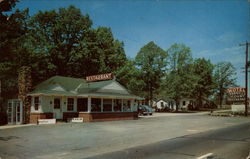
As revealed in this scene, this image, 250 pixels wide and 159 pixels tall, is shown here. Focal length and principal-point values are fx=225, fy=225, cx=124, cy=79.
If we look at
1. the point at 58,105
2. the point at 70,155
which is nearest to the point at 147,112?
the point at 58,105

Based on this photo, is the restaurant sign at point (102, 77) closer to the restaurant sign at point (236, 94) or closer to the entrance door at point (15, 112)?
the entrance door at point (15, 112)

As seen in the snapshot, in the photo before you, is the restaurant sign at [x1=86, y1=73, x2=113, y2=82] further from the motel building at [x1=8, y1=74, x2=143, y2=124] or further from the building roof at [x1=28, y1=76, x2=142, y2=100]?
the building roof at [x1=28, y1=76, x2=142, y2=100]

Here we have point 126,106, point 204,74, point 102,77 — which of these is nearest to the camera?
point 102,77

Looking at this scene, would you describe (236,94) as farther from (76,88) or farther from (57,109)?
(57,109)

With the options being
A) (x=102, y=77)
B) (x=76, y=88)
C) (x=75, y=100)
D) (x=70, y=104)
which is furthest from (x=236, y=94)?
(x=70, y=104)

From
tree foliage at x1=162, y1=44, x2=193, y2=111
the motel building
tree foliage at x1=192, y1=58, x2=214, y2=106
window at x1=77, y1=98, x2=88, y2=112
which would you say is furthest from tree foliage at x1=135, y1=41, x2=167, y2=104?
window at x1=77, y1=98, x2=88, y2=112

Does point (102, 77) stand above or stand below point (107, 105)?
above

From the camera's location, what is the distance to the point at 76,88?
28.7 m

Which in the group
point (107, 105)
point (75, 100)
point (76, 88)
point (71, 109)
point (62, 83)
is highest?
point (62, 83)

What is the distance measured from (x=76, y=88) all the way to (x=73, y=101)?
2686 mm

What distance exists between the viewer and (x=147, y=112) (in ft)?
133

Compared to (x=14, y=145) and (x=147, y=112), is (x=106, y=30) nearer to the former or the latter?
(x=147, y=112)

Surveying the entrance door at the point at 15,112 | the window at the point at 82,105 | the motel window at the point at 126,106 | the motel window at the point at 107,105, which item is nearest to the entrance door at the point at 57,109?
the window at the point at 82,105

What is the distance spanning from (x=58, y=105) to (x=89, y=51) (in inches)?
744
